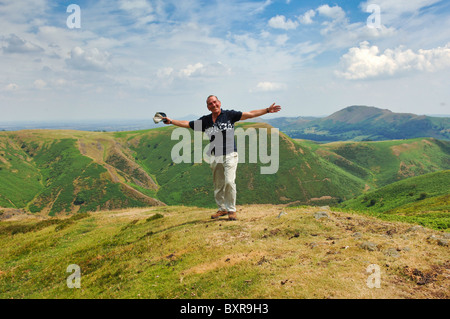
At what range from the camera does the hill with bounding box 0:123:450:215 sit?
124 metres

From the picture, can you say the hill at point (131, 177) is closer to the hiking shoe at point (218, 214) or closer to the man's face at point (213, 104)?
the hiking shoe at point (218, 214)

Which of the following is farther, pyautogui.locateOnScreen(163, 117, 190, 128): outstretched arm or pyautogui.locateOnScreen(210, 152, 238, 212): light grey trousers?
pyautogui.locateOnScreen(210, 152, 238, 212): light grey trousers

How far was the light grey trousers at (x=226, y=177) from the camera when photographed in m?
11.5

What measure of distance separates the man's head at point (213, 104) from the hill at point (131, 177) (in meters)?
119

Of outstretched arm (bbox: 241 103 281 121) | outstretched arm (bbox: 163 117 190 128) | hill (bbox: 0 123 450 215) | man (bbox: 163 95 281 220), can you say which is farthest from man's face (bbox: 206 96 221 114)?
hill (bbox: 0 123 450 215)

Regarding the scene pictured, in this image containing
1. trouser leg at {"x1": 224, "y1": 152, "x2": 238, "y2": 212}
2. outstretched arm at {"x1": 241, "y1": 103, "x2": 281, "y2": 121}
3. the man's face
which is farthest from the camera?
trouser leg at {"x1": 224, "y1": 152, "x2": 238, "y2": 212}

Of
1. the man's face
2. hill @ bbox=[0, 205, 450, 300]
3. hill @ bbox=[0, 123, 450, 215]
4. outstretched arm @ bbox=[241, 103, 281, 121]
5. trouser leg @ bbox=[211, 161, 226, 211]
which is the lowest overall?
hill @ bbox=[0, 123, 450, 215]

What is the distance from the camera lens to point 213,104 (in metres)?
11.2

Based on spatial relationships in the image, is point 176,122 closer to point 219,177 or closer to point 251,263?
point 219,177

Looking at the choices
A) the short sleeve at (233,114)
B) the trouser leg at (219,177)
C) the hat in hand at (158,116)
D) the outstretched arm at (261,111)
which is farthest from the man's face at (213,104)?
the trouser leg at (219,177)

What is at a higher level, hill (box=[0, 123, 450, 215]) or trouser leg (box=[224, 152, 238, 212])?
trouser leg (box=[224, 152, 238, 212])

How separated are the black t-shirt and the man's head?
31 centimetres

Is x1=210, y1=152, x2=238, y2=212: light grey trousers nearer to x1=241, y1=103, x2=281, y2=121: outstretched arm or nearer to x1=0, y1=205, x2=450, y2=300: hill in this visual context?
x1=0, y1=205, x2=450, y2=300: hill
